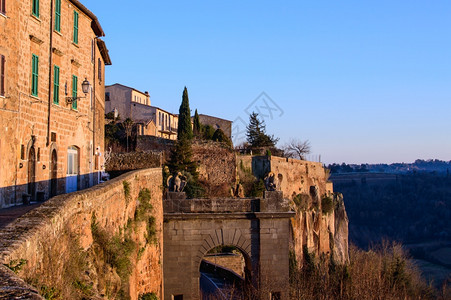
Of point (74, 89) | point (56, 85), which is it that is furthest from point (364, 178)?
point (56, 85)

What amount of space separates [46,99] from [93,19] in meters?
6.03

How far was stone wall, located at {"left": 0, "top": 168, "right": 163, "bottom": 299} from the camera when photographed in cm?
501

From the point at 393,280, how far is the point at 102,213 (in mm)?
29382

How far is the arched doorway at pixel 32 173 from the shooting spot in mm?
14175

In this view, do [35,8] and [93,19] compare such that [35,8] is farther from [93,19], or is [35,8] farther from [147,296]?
[147,296]

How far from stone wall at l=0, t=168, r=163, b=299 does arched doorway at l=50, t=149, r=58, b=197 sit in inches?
120

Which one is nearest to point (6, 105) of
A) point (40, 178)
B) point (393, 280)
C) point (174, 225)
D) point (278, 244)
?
point (40, 178)

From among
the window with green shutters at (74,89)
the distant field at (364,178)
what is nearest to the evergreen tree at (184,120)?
the window with green shutters at (74,89)

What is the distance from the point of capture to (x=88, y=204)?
839cm

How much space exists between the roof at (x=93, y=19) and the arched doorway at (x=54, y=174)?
570 centimetres

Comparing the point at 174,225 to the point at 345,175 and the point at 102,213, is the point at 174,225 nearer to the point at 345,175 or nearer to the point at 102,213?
the point at 102,213

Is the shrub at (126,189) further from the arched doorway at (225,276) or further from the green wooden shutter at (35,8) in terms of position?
the arched doorway at (225,276)

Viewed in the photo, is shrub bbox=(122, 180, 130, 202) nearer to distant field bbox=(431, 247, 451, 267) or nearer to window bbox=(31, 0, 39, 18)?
window bbox=(31, 0, 39, 18)

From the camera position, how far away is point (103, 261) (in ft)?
30.1
